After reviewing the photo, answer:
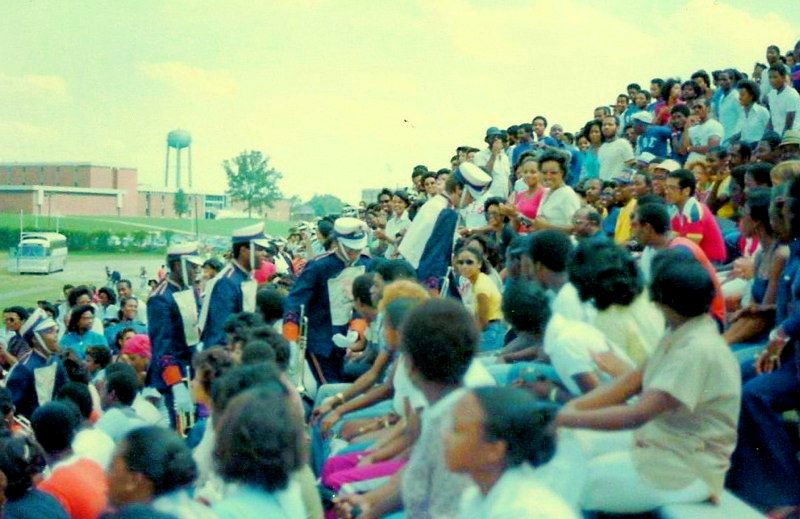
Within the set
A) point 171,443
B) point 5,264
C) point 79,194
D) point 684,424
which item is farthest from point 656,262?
point 79,194

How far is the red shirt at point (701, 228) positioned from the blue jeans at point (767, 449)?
3140 mm

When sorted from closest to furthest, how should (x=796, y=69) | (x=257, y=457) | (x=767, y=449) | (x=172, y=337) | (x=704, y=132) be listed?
(x=257, y=457), (x=767, y=449), (x=172, y=337), (x=704, y=132), (x=796, y=69)

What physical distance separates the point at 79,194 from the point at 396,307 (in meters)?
91.1

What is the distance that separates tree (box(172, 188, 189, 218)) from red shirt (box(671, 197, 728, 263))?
88.8 metres

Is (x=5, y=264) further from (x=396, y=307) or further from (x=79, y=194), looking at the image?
(x=396, y=307)

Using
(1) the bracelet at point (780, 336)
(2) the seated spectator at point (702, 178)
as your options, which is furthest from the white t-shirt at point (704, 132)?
(1) the bracelet at point (780, 336)

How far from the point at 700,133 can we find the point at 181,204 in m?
84.9

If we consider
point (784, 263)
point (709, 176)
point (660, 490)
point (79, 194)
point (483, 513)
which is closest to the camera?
point (483, 513)

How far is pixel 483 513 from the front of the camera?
3.36m

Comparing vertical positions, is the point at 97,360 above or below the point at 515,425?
below

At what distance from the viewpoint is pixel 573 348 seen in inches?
197

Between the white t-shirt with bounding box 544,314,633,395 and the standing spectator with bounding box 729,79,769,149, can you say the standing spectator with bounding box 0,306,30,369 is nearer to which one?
the standing spectator with bounding box 729,79,769,149

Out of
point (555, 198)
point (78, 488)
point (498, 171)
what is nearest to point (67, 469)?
point (78, 488)

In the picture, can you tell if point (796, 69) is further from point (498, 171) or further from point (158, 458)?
point (158, 458)
